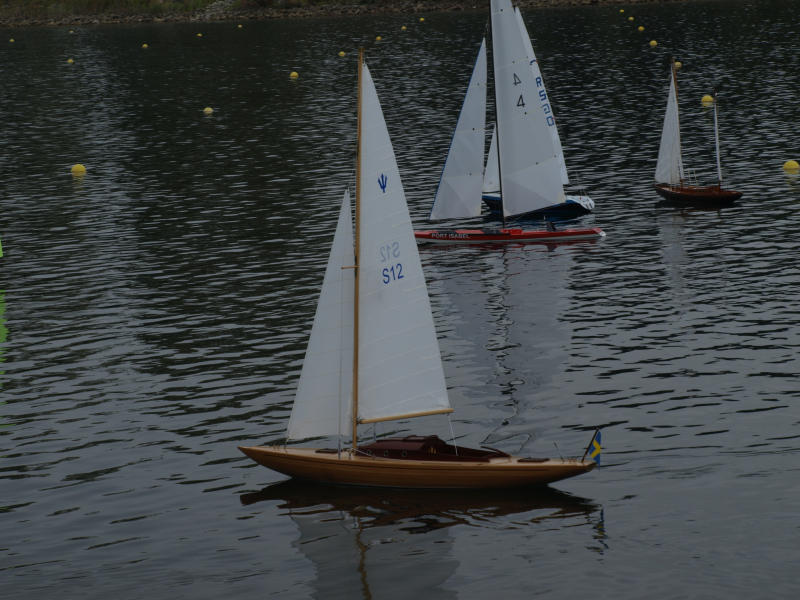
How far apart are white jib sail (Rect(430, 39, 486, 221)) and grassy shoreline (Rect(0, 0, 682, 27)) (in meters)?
118

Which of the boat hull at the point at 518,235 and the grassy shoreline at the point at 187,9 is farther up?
the grassy shoreline at the point at 187,9

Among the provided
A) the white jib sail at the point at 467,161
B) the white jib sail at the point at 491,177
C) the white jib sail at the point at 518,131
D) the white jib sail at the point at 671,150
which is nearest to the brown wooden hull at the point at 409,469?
the white jib sail at the point at 467,161

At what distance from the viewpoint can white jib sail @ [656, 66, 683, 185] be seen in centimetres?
6344

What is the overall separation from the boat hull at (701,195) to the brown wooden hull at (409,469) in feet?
120

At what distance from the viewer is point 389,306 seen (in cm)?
3050

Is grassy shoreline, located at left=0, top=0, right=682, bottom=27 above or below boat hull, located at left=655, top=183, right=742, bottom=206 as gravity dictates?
above

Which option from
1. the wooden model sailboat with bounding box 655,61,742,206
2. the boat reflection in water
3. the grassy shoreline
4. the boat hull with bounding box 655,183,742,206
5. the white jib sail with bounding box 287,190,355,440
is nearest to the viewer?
the boat reflection in water

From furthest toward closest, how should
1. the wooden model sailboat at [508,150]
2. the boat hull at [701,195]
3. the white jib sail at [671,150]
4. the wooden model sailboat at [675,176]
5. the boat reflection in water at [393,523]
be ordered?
the white jib sail at [671,150] < the wooden model sailboat at [675,176] < the boat hull at [701,195] < the wooden model sailboat at [508,150] < the boat reflection in water at [393,523]

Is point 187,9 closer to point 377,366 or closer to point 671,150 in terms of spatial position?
point 671,150

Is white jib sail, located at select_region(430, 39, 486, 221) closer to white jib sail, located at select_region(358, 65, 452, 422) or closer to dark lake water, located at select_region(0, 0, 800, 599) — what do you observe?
dark lake water, located at select_region(0, 0, 800, 599)

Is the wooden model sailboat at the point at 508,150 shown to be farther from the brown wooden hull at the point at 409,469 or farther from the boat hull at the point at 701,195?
the brown wooden hull at the point at 409,469

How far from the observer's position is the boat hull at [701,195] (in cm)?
6206

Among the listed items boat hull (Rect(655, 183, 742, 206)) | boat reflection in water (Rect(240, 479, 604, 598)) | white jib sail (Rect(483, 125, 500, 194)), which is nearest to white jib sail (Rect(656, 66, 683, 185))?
boat hull (Rect(655, 183, 742, 206))

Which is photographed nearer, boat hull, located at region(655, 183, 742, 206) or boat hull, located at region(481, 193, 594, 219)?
boat hull, located at region(481, 193, 594, 219)
